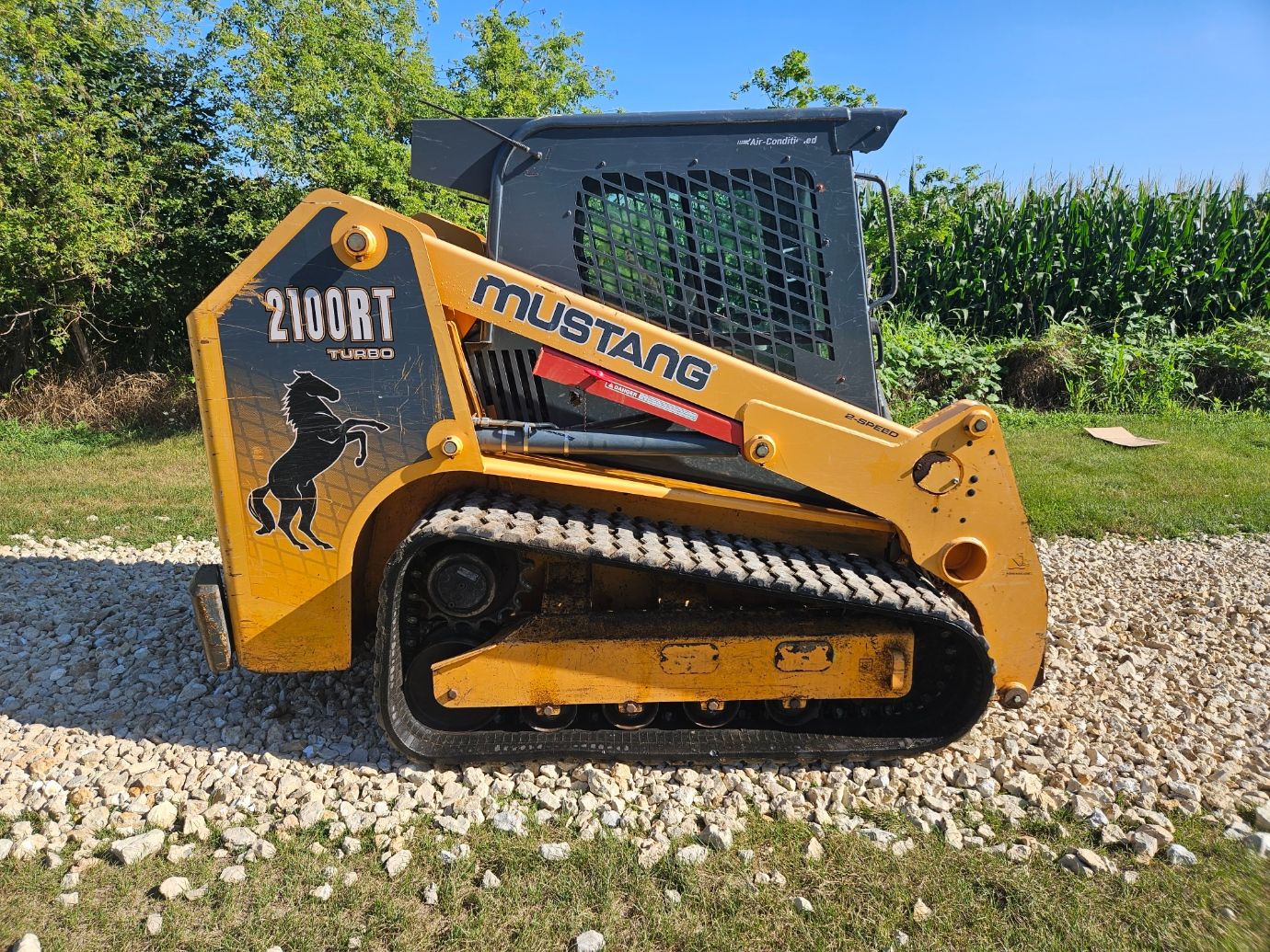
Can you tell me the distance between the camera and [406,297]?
2973 mm

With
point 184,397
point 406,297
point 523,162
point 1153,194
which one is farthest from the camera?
point 1153,194

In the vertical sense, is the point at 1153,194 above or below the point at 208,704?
above

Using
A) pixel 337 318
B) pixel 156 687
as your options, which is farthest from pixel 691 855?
pixel 156 687

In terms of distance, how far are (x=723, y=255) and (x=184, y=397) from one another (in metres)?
9.54

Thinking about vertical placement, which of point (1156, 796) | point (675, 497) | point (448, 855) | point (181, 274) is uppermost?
Answer: point (181, 274)

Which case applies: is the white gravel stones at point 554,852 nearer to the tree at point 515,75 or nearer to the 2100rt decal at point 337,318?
the 2100rt decal at point 337,318

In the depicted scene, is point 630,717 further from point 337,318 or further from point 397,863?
point 337,318

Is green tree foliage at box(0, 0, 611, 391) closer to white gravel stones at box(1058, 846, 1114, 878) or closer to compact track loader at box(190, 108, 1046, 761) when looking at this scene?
compact track loader at box(190, 108, 1046, 761)

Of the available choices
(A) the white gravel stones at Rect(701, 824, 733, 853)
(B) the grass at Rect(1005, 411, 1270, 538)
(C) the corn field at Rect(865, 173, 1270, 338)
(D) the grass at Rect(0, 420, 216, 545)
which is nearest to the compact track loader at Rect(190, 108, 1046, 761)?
(A) the white gravel stones at Rect(701, 824, 733, 853)

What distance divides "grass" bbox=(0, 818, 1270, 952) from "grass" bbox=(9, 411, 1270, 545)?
162 inches

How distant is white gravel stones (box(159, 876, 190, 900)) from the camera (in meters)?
2.60

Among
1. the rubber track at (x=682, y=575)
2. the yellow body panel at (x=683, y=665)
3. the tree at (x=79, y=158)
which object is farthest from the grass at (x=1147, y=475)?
the tree at (x=79, y=158)

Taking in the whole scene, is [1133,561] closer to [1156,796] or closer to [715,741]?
[1156,796]

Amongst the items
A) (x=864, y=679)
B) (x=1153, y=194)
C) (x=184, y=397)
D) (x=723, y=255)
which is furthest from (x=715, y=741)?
(x=1153, y=194)
